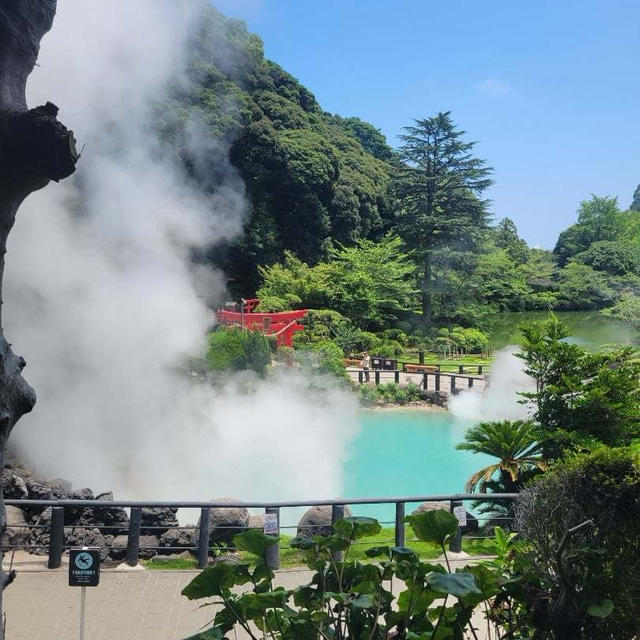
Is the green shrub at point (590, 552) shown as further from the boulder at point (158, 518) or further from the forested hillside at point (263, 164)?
the forested hillside at point (263, 164)

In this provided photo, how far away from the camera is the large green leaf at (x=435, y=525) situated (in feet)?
9.91

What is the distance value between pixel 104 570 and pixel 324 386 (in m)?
12.3

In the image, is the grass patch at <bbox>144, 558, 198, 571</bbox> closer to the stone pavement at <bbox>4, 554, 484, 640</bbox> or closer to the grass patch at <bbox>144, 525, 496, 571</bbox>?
the grass patch at <bbox>144, 525, 496, 571</bbox>

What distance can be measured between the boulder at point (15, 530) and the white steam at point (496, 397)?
38.3ft

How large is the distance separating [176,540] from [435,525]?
17.4ft

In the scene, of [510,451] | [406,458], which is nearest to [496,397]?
[406,458]

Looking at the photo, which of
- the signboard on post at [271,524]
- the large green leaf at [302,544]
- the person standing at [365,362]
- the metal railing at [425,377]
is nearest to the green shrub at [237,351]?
the metal railing at [425,377]

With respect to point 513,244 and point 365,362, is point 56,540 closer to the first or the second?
point 365,362

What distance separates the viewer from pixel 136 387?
13.5m

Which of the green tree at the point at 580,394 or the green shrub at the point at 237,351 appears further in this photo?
the green shrub at the point at 237,351

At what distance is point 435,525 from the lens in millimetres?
3037

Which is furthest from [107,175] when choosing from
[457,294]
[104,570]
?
[457,294]

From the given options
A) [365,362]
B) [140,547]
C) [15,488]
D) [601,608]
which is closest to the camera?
[601,608]

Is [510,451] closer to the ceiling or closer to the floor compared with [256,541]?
closer to the floor
